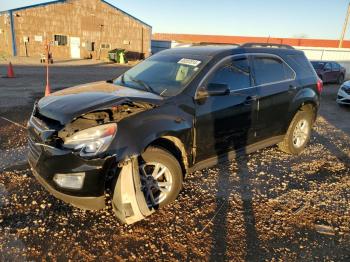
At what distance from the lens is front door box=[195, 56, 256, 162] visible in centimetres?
399

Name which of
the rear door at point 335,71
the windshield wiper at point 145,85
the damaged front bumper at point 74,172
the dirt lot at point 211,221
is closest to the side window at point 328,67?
the rear door at point 335,71

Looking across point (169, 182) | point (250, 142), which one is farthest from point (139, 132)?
point (250, 142)

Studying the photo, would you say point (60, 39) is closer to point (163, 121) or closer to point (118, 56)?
point (118, 56)

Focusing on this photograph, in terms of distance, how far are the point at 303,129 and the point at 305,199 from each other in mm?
2068

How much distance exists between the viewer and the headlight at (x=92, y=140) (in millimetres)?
3043

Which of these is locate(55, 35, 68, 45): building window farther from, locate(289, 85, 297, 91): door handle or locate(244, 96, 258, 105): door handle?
locate(244, 96, 258, 105): door handle

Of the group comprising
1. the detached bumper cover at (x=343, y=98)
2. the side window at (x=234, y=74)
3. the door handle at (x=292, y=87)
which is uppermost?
the side window at (x=234, y=74)

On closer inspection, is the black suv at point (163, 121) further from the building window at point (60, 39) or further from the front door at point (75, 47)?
the front door at point (75, 47)

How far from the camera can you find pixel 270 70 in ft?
16.4

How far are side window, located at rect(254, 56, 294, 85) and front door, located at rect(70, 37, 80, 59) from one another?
1326 inches

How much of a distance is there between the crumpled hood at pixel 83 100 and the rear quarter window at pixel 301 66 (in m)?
2.98

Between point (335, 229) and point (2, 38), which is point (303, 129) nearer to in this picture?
point (335, 229)

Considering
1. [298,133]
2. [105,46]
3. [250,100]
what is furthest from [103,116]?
[105,46]

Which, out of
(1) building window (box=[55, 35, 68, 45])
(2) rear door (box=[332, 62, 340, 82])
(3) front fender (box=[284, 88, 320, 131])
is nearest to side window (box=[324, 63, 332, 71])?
(2) rear door (box=[332, 62, 340, 82])
